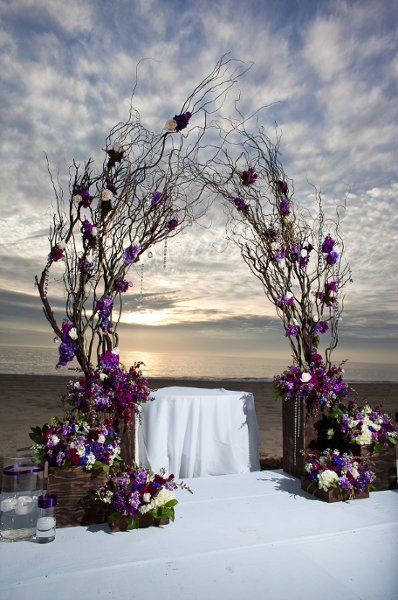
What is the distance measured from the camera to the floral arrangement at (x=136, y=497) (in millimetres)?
A: 2734

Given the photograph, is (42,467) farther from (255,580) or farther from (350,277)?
(350,277)

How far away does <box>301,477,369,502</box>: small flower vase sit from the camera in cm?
333

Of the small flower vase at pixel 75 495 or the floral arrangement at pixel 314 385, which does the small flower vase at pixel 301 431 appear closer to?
the floral arrangement at pixel 314 385

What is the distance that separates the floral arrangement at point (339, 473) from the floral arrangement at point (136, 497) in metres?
1.23

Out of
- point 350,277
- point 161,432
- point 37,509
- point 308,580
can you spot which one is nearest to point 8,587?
point 37,509

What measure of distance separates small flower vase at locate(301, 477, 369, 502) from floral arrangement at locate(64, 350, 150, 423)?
60.7 inches

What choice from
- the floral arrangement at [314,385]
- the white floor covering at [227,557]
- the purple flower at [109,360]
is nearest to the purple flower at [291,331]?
the floral arrangement at [314,385]

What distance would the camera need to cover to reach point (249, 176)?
4844mm

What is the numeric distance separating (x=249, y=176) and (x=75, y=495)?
364cm

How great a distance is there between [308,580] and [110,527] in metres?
1.30

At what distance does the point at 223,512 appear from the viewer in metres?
3.09

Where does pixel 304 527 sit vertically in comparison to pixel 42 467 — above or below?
below

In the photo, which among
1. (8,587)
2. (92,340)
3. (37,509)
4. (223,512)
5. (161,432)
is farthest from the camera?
(161,432)

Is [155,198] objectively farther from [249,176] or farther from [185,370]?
[185,370]
